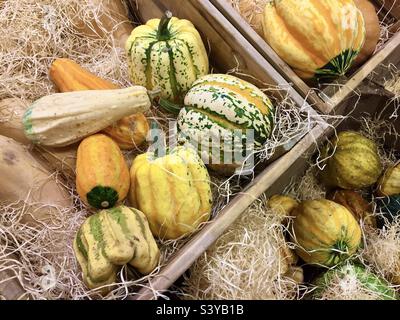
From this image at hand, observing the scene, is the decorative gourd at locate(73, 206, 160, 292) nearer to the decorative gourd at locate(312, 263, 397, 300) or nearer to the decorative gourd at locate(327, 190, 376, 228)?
the decorative gourd at locate(312, 263, 397, 300)

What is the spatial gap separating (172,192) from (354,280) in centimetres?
67

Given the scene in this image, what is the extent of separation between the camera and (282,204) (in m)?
1.83

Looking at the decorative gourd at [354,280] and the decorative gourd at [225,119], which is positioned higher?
the decorative gourd at [225,119]

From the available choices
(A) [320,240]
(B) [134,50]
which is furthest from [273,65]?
(A) [320,240]

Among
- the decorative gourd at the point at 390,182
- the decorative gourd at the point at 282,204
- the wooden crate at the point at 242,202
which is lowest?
the decorative gourd at the point at 390,182

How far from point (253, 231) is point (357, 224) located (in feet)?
1.32

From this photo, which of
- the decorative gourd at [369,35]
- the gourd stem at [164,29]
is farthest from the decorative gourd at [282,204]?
the gourd stem at [164,29]

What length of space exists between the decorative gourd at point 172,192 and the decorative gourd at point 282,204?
0.34 meters

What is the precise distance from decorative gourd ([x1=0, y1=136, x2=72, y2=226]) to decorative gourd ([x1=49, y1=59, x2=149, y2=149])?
9.7 inches

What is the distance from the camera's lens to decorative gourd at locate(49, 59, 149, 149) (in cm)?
160

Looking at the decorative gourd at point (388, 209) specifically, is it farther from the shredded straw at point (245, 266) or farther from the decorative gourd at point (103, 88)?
the decorative gourd at point (103, 88)

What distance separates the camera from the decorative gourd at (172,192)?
58.1 inches

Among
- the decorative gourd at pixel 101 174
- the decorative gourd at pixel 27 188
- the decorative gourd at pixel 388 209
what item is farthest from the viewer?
the decorative gourd at pixel 388 209

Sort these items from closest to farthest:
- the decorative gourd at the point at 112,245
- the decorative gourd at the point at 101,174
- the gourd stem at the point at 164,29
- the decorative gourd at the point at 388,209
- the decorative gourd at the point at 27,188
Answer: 1. the decorative gourd at the point at 112,245
2. the decorative gourd at the point at 101,174
3. the decorative gourd at the point at 27,188
4. the gourd stem at the point at 164,29
5. the decorative gourd at the point at 388,209
